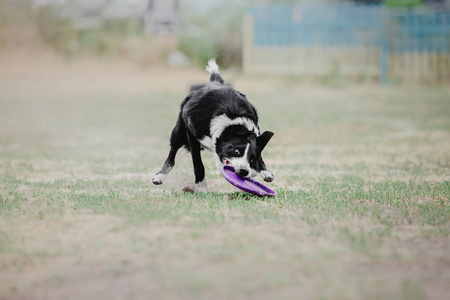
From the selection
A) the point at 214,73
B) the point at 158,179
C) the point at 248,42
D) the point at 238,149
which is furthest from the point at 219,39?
the point at 238,149

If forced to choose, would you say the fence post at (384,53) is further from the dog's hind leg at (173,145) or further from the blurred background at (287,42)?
the dog's hind leg at (173,145)

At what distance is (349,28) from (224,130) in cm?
1675

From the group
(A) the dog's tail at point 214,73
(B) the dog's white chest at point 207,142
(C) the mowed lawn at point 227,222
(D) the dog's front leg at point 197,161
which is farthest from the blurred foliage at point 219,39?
(B) the dog's white chest at point 207,142

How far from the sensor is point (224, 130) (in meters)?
5.66

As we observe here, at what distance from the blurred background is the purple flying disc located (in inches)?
596

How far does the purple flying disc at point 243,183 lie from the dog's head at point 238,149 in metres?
0.05

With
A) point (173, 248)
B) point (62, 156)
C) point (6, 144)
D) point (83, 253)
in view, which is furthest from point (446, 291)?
point (6, 144)

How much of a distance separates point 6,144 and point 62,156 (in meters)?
2.33

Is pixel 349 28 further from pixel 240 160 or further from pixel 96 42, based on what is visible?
pixel 240 160

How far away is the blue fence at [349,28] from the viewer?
21062mm

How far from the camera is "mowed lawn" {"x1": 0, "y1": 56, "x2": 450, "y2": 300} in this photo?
353 cm

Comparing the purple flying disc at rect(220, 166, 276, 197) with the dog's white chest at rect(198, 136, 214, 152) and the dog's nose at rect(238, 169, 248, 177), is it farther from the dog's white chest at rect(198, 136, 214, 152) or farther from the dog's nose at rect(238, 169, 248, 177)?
the dog's white chest at rect(198, 136, 214, 152)

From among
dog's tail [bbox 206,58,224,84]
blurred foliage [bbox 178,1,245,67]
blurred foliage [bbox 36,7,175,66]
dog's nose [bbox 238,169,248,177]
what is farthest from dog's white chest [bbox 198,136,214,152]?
blurred foliage [bbox 36,7,175,66]

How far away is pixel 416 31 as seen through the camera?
21.0 metres
